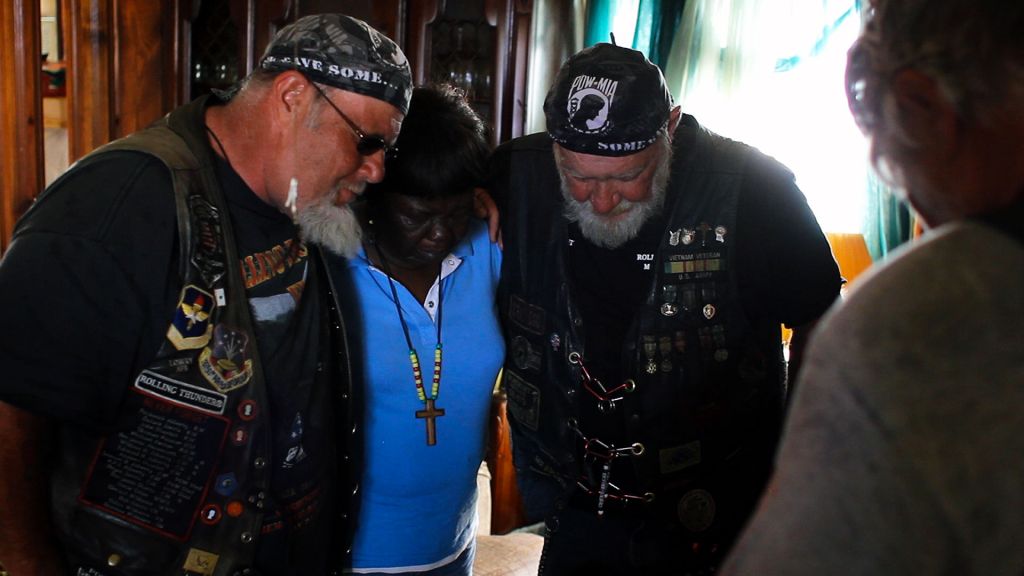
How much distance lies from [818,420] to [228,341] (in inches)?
41.5

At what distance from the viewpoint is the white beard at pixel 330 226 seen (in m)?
1.61

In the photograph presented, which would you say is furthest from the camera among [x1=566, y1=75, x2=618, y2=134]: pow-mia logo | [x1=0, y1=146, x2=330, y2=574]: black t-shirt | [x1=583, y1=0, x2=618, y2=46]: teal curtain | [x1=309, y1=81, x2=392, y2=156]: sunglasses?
[x1=583, y1=0, x2=618, y2=46]: teal curtain

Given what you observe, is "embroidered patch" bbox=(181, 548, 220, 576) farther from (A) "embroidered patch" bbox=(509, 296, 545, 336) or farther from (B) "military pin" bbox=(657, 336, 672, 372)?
(B) "military pin" bbox=(657, 336, 672, 372)

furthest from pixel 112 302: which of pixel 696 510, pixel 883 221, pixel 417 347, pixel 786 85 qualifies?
pixel 786 85

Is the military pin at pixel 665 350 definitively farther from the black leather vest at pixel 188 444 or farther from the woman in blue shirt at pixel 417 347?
the black leather vest at pixel 188 444

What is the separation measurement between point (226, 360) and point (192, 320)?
87 mm

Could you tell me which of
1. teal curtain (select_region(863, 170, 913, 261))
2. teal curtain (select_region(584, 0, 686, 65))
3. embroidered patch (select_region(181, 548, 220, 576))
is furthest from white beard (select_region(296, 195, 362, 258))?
teal curtain (select_region(584, 0, 686, 65))

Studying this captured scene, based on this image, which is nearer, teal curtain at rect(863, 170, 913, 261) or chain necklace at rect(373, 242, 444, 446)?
chain necklace at rect(373, 242, 444, 446)

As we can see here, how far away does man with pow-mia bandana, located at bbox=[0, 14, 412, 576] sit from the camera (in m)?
1.29

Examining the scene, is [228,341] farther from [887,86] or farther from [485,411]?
[887,86]

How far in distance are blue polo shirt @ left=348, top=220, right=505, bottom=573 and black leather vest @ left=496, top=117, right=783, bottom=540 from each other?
17 cm

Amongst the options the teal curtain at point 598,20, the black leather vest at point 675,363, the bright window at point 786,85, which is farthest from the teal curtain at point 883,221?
the black leather vest at point 675,363

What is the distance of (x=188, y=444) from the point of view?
4.60 feet

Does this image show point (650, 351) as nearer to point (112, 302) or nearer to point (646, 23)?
point (112, 302)
